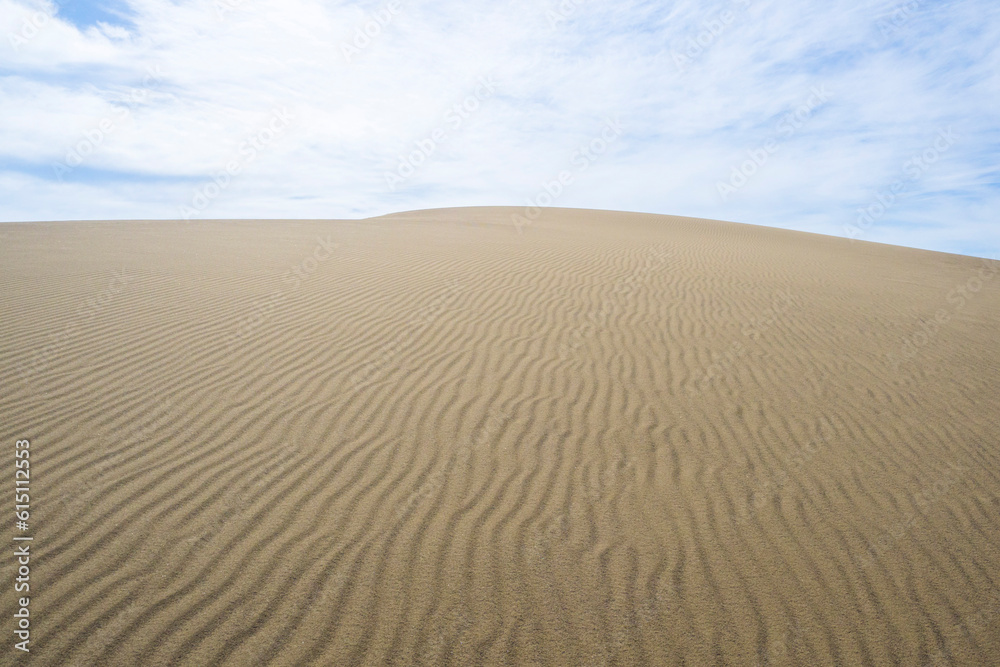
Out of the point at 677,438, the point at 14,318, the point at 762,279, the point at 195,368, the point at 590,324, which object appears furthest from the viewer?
the point at 762,279

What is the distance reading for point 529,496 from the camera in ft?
14.0

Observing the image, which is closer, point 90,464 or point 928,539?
point 928,539

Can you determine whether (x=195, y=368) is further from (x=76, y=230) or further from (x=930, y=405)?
(x=76, y=230)

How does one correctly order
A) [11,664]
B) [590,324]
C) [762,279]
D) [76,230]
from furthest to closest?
[76,230] < [762,279] < [590,324] < [11,664]

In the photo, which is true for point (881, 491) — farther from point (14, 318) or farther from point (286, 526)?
point (14, 318)

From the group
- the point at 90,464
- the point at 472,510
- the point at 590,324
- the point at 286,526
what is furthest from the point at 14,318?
the point at 590,324

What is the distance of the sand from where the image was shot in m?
3.10

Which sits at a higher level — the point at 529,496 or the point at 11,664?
the point at 529,496

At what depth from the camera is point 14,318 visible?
7.48 m

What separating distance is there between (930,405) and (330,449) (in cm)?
698

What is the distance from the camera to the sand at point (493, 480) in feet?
10.2

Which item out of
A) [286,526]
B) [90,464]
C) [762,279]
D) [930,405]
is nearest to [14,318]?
[90,464]

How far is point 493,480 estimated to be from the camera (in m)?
4.44

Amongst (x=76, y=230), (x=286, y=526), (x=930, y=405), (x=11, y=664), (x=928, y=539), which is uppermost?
(x=76, y=230)
